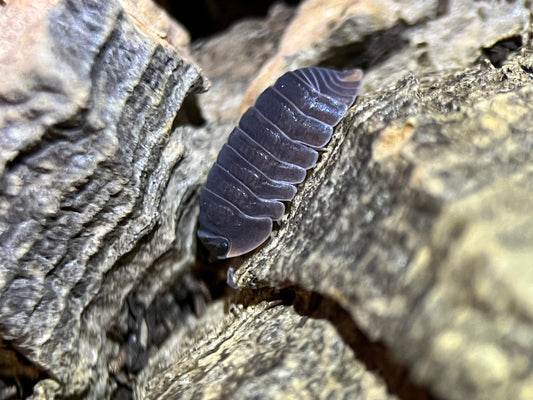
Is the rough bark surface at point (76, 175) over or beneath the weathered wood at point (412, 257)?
over

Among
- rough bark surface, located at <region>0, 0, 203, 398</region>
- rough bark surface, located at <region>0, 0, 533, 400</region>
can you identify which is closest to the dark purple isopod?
rough bark surface, located at <region>0, 0, 533, 400</region>

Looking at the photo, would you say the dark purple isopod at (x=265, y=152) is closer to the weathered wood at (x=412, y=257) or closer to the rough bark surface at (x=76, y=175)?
the weathered wood at (x=412, y=257)

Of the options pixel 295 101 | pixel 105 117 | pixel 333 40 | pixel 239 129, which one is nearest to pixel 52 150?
pixel 105 117

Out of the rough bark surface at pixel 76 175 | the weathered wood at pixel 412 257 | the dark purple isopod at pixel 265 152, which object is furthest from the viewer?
the dark purple isopod at pixel 265 152

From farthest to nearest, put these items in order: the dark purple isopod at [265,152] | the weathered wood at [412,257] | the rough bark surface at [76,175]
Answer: the dark purple isopod at [265,152]
the rough bark surface at [76,175]
the weathered wood at [412,257]

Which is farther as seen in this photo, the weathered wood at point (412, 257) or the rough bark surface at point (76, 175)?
the rough bark surface at point (76, 175)

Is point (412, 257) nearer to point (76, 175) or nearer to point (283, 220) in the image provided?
point (283, 220)

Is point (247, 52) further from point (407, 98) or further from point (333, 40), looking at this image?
point (407, 98)

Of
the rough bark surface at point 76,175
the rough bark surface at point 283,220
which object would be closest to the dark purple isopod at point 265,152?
the rough bark surface at point 283,220
